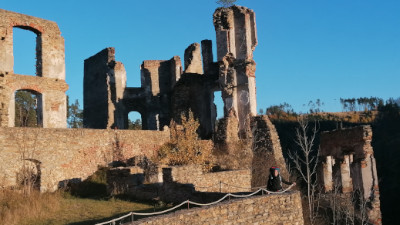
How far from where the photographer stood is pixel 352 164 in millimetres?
22328

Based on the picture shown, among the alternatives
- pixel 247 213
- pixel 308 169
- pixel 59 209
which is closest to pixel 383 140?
pixel 308 169

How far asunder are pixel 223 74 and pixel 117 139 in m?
8.87

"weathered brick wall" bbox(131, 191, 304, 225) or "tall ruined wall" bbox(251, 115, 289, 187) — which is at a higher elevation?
"tall ruined wall" bbox(251, 115, 289, 187)

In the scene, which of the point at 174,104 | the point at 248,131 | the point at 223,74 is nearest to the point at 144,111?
the point at 174,104

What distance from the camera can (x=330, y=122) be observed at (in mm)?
50531

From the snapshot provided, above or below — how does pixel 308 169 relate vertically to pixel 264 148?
below

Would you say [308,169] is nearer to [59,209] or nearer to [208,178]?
[208,178]

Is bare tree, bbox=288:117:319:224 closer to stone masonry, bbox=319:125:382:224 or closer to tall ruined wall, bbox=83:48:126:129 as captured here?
stone masonry, bbox=319:125:382:224

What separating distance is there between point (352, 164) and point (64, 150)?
1528 centimetres

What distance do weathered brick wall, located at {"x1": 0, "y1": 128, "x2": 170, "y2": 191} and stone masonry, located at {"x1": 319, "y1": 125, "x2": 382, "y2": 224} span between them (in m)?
10.7

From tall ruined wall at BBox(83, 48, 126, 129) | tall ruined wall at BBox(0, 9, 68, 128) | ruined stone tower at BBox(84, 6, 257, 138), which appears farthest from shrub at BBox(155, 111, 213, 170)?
tall ruined wall at BBox(83, 48, 126, 129)

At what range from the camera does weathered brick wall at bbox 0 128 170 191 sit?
1462cm

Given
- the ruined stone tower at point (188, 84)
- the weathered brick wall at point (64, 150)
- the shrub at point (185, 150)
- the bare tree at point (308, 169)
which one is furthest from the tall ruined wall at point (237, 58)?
the weathered brick wall at point (64, 150)

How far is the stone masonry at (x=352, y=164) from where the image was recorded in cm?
2123
